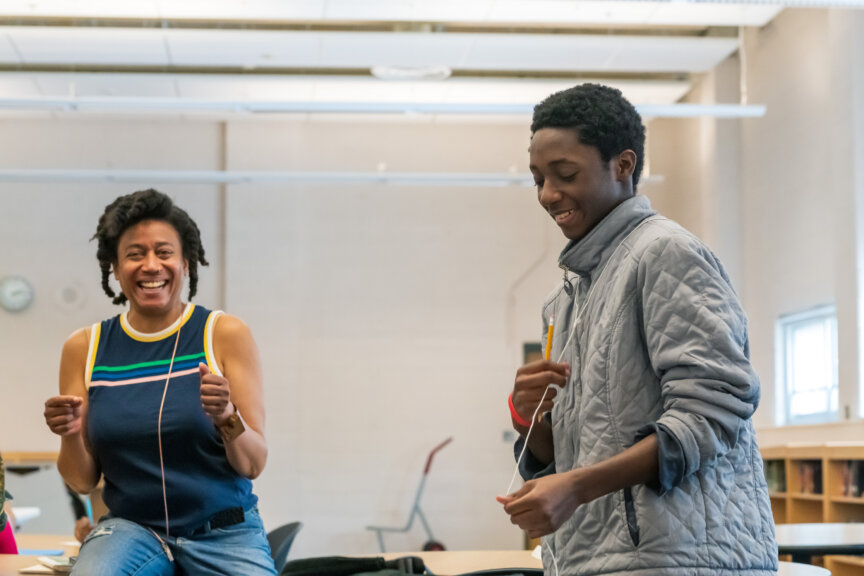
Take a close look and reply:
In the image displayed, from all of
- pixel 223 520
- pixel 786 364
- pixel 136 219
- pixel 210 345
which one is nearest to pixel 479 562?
pixel 223 520

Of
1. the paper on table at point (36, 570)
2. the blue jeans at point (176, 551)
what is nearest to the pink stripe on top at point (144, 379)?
the blue jeans at point (176, 551)

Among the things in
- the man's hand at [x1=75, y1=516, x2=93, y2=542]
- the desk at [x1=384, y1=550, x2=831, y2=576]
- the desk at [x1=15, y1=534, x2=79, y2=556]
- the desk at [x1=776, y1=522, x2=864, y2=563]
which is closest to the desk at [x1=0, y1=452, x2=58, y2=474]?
the desk at [x1=15, y1=534, x2=79, y2=556]

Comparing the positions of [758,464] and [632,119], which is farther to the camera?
[632,119]

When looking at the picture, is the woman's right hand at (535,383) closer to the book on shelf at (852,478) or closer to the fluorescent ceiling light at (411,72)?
the book on shelf at (852,478)

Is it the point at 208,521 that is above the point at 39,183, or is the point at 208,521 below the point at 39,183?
below

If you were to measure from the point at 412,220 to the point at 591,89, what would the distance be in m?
9.15

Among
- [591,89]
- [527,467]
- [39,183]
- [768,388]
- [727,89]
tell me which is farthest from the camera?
[39,183]

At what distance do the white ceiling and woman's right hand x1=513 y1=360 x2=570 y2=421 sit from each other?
6.22 m

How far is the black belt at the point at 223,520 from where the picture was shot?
6.34ft

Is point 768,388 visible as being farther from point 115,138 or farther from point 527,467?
point 527,467

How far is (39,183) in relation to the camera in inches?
402

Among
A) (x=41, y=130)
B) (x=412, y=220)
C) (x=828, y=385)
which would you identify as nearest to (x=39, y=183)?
(x=41, y=130)

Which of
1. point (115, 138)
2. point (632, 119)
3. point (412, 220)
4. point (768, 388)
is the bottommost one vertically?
point (768, 388)

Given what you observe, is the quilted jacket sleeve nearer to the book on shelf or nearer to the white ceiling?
the book on shelf
